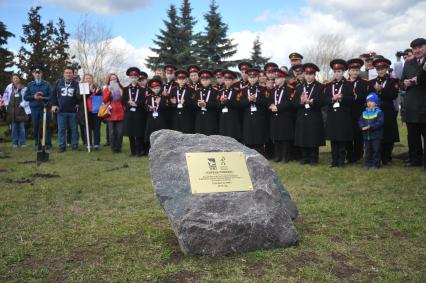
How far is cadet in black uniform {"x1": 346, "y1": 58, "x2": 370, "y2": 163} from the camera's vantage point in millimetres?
8359

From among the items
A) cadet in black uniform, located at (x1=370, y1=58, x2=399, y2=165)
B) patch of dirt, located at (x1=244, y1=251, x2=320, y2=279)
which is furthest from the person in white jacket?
patch of dirt, located at (x1=244, y1=251, x2=320, y2=279)

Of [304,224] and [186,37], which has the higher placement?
[186,37]

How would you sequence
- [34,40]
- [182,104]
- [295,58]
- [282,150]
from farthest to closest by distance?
[34,40] < [295,58] < [182,104] < [282,150]

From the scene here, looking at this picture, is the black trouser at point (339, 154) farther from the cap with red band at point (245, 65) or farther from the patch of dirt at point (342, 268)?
the patch of dirt at point (342, 268)

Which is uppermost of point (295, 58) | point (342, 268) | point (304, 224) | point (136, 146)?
point (295, 58)

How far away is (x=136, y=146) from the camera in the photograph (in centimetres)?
1109

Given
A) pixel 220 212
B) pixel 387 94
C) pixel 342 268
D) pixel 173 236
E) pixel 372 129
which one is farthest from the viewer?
pixel 387 94

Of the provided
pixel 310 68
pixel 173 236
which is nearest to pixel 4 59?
pixel 310 68

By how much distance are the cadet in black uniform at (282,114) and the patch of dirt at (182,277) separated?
6.26 metres

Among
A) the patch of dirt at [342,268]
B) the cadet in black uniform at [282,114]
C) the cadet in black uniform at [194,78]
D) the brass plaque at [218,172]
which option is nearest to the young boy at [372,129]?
the cadet in black uniform at [282,114]

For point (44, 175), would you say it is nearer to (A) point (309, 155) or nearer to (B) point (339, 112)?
(A) point (309, 155)

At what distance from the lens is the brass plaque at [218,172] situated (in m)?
3.98

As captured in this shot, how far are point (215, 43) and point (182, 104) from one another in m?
25.3

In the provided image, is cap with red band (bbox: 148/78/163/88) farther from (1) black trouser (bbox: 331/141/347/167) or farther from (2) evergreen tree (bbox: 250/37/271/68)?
(2) evergreen tree (bbox: 250/37/271/68)
